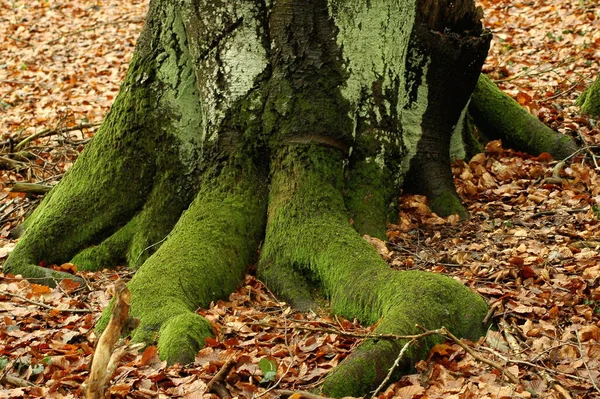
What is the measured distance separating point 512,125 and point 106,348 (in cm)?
508

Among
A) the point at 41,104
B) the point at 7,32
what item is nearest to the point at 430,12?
the point at 41,104

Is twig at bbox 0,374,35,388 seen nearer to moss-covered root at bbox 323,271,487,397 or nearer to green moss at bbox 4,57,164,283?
moss-covered root at bbox 323,271,487,397

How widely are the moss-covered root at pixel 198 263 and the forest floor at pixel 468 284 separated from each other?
12 cm

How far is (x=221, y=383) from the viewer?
12.0 feet

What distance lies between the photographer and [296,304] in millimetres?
4898

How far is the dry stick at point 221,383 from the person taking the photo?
11.9 ft

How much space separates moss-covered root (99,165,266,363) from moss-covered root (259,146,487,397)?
188 millimetres

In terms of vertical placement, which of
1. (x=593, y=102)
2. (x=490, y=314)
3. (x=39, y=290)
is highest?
(x=593, y=102)

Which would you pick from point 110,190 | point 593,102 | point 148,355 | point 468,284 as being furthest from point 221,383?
point 593,102

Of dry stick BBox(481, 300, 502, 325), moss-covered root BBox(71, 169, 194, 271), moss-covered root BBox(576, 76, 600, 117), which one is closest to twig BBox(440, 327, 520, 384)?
dry stick BBox(481, 300, 502, 325)

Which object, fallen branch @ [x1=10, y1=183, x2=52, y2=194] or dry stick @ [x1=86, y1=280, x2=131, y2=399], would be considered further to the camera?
fallen branch @ [x1=10, y1=183, x2=52, y2=194]

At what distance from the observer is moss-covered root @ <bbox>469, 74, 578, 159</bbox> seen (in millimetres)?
6887

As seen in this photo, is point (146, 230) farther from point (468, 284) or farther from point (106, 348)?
point (106, 348)

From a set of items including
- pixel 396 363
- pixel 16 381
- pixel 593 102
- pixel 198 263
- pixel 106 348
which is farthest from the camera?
pixel 593 102
